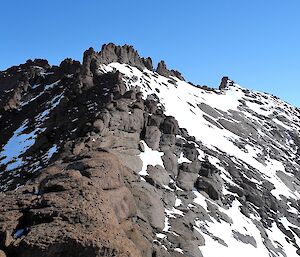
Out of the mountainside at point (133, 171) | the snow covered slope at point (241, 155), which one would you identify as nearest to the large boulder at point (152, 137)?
the mountainside at point (133, 171)

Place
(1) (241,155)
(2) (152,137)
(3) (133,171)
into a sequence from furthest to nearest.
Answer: (1) (241,155)
(2) (152,137)
(3) (133,171)

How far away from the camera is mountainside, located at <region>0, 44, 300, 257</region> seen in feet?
71.2

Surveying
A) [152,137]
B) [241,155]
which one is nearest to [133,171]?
[152,137]

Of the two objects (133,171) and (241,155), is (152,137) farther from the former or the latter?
(241,155)

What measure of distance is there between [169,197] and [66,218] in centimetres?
2713

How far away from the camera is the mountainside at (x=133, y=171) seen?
71.2 feet

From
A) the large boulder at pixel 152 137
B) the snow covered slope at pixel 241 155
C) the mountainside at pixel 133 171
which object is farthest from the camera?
the large boulder at pixel 152 137

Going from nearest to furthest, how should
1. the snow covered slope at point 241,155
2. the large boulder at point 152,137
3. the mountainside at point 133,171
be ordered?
1. the mountainside at point 133,171
2. the snow covered slope at point 241,155
3. the large boulder at point 152,137

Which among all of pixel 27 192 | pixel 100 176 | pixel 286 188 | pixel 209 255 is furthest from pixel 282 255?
pixel 27 192

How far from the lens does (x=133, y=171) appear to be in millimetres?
45188

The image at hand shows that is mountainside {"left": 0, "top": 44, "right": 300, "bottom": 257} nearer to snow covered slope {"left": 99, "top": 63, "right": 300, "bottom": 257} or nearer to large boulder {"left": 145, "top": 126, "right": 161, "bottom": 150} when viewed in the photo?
large boulder {"left": 145, "top": 126, "right": 161, "bottom": 150}

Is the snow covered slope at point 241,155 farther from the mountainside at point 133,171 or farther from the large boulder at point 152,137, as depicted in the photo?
the large boulder at point 152,137

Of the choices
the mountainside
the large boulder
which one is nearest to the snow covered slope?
the mountainside

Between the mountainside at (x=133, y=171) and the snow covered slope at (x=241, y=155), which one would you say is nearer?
the mountainside at (x=133, y=171)
